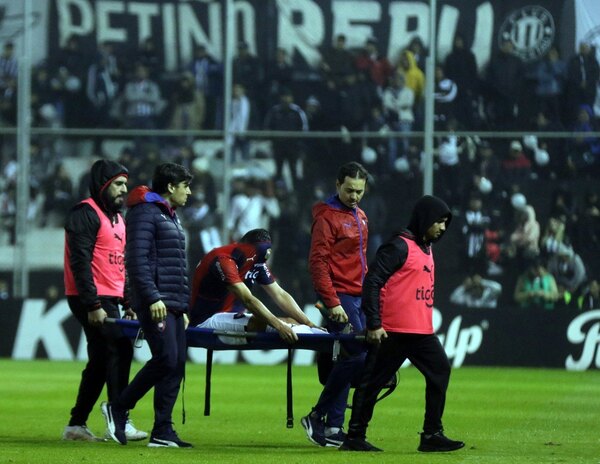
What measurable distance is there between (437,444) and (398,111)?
15387mm

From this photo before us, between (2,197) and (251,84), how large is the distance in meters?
4.54

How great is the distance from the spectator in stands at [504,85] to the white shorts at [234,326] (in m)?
15.0

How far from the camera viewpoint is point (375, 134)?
24.4 m

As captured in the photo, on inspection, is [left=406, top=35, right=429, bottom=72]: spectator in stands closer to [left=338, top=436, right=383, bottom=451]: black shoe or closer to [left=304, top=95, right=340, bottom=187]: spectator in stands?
[left=304, top=95, right=340, bottom=187]: spectator in stands

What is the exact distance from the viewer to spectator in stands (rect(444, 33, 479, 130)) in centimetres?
2444

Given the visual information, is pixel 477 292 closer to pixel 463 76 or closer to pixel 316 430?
pixel 463 76

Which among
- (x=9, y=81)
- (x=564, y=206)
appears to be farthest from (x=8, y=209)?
(x=564, y=206)

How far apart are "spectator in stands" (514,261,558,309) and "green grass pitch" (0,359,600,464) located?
113 inches

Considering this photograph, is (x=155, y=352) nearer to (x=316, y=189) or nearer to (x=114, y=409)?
(x=114, y=409)

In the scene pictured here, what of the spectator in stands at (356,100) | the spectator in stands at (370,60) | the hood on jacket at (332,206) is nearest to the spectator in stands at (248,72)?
the spectator in stands at (356,100)

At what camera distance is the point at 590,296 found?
22.5 meters

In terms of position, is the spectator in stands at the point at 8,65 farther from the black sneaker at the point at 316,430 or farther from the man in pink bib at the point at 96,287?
the black sneaker at the point at 316,430

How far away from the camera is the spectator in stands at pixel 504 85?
2458 cm

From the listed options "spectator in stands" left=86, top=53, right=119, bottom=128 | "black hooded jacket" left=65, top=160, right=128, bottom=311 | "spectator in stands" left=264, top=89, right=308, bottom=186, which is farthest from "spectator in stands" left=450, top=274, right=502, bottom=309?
"black hooded jacket" left=65, top=160, right=128, bottom=311
